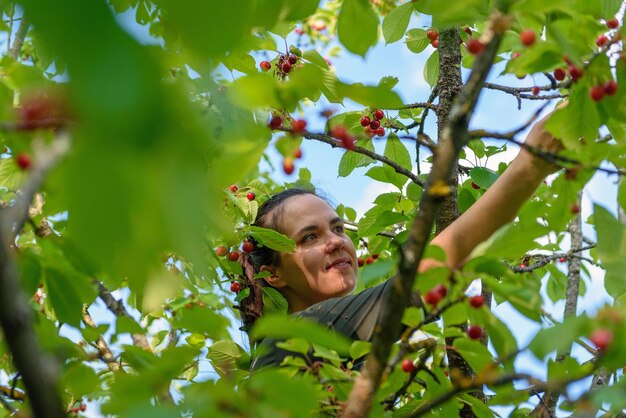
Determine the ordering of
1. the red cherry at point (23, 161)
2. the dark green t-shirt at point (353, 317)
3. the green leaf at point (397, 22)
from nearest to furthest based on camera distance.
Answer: the red cherry at point (23, 161) < the dark green t-shirt at point (353, 317) < the green leaf at point (397, 22)

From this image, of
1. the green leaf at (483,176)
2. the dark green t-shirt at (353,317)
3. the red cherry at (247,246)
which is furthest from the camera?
the red cherry at (247,246)

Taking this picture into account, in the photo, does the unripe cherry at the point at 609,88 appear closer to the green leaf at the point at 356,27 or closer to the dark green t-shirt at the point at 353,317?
the green leaf at the point at 356,27

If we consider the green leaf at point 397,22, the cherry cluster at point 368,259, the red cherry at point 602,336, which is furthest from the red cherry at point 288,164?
the cherry cluster at point 368,259

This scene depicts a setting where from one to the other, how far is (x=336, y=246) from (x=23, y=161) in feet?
6.16

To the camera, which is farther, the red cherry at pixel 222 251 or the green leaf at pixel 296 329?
the red cherry at pixel 222 251

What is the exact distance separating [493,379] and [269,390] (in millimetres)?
394

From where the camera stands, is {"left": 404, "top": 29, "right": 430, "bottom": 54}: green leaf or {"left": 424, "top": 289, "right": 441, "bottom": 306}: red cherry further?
{"left": 404, "top": 29, "right": 430, "bottom": 54}: green leaf

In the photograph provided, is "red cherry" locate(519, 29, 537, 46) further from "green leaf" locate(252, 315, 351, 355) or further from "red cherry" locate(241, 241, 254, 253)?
"red cherry" locate(241, 241, 254, 253)

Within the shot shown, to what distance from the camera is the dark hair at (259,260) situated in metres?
3.63

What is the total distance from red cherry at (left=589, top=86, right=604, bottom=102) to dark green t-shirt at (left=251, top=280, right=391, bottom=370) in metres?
1.05

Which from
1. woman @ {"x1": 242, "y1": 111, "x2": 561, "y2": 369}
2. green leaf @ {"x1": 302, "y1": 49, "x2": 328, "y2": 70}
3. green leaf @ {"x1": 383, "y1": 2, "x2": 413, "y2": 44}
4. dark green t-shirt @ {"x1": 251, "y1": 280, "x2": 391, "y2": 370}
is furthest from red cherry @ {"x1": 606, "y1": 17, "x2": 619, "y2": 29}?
green leaf @ {"x1": 383, "y1": 2, "x2": 413, "y2": 44}

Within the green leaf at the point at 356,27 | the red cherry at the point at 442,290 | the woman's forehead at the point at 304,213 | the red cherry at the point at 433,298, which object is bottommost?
the red cherry at the point at 433,298

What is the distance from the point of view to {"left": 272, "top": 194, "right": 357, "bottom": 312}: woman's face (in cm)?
336

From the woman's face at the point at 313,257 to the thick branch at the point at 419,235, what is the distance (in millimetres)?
2036
